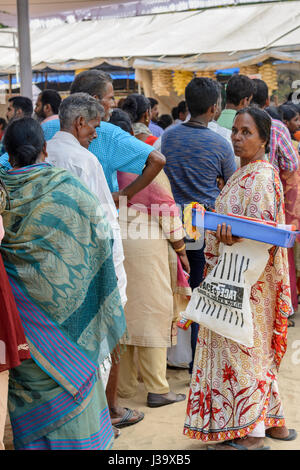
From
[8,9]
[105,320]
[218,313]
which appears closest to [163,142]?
[218,313]

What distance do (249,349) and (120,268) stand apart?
85 centimetres

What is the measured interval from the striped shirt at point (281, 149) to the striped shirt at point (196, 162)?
0.76 meters

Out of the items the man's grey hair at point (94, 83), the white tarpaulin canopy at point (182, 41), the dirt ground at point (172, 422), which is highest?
the white tarpaulin canopy at point (182, 41)

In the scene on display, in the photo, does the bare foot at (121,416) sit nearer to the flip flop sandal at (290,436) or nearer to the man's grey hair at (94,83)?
the flip flop sandal at (290,436)

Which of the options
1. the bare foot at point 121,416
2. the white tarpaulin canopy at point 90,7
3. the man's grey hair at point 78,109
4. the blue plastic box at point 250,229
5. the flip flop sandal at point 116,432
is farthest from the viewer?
the white tarpaulin canopy at point 90,7

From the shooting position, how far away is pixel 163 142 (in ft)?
15.9

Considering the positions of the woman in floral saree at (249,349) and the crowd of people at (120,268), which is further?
the woman in floral saree at (249,349)

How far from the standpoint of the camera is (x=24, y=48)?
23.6 feet

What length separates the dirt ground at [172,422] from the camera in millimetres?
3852

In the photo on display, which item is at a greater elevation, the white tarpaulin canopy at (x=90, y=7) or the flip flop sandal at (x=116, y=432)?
the white tarpaulin canopy at (x=90, y=7)

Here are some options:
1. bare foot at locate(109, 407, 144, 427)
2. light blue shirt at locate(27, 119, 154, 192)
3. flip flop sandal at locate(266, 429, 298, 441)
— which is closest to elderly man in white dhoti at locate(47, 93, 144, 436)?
light blue shirt at locate(27, 119, 154, 192)

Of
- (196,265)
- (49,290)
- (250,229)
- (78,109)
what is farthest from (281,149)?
(49,290)

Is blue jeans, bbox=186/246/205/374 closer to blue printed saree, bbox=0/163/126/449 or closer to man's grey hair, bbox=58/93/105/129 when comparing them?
man's grey hair, bbox=58/93/105/129

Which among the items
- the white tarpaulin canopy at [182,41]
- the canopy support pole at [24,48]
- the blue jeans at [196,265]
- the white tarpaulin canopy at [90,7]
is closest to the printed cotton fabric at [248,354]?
the blue jeans at [196,265]
